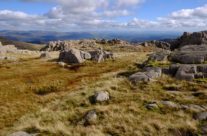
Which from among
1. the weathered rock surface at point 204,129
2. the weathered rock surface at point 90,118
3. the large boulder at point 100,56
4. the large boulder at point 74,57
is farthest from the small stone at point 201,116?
the large boulder at point 100,56

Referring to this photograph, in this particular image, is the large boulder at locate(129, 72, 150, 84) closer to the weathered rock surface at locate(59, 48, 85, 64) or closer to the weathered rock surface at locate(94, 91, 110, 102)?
the weathered rock surface at locate(94, 91, 110, 102)

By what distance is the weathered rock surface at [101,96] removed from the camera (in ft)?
104

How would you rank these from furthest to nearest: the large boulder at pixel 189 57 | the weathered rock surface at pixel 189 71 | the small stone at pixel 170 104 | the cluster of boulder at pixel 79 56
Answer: the cluster of boulder at pixel 79 56, the large boulder at pixel 189 57, the weathered rock surface at pixel 189 71, the small stone at pixel 170 104

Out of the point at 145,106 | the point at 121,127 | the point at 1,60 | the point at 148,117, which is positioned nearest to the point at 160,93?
the point at 145,106

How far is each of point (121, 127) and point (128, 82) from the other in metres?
14.2

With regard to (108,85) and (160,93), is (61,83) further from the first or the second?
(160,93)

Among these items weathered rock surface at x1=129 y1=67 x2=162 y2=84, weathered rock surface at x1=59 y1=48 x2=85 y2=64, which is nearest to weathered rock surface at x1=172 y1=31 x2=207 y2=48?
weathered rock surface at x1=59 y1=48 x2=85 y2=64

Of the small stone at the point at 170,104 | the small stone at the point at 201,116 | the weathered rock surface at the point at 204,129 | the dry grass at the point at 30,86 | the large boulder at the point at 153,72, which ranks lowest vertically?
the dry grass at the point at 30,86

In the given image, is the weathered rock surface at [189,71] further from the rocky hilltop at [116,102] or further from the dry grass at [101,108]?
the dry grass at [101,108]

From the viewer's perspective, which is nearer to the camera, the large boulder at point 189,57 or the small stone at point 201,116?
the small stone at point 201,116

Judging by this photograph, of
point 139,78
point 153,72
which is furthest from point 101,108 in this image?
point 153,72

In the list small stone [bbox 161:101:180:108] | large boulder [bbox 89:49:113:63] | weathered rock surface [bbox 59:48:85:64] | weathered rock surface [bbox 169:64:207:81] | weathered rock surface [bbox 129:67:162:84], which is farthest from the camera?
large boulder [bbox 89:49:113:63]

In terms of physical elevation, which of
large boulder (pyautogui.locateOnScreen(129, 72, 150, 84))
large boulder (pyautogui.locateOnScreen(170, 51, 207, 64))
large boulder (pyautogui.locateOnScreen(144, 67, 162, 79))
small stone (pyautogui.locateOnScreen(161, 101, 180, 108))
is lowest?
small stone (pyautogui.locateOnScreen(161, 101, 180, 108))

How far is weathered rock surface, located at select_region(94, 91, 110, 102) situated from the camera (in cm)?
3180
